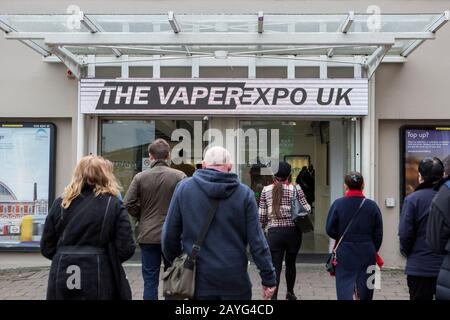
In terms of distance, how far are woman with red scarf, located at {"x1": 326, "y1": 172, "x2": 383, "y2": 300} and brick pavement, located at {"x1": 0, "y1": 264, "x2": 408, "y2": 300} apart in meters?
1.59

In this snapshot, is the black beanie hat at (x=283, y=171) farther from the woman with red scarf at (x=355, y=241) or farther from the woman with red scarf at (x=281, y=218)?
the woman with red scarf at (x=355, y=241)

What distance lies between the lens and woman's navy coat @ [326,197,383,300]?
4.95 meters

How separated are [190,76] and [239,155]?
1.58 m

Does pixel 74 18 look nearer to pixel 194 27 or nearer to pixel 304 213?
pixel 194 27

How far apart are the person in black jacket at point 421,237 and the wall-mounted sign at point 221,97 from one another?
3.74 meters

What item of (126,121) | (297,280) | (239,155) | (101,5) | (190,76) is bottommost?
(297,280)

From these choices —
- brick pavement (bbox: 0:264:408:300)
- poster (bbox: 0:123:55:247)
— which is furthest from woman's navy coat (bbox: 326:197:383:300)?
poster (bbox: 0:123:55:247)

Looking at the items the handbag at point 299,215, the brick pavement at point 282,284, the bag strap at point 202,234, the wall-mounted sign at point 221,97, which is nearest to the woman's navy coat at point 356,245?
the handbag at point 299,215

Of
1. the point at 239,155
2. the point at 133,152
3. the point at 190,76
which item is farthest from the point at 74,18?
the point at 239,155

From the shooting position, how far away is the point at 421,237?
4.34 meters

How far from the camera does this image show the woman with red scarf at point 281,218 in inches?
233

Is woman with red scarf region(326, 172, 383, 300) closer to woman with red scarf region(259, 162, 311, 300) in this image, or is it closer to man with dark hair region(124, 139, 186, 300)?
woman with red scarf region(259, 162, 311, 300)

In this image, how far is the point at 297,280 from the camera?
750 cm

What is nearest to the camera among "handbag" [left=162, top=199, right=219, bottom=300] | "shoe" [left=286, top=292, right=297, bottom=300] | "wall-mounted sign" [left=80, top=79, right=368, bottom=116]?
"handbag" [left=162, top=199, right=219, bottom=300]
